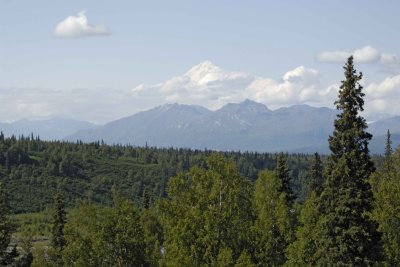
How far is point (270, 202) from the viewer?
147 feet

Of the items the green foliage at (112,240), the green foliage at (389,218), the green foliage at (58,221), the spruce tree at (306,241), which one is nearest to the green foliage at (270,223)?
the spruce tree at (306,241)

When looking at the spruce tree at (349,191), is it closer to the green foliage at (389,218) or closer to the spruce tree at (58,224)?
the green foliage at (389,218)

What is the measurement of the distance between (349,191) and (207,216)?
10.3 meters

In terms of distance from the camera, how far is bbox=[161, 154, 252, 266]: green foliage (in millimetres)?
34625

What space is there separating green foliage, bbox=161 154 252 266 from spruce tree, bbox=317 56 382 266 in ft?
19.8

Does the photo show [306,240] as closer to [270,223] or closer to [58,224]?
[270,223]

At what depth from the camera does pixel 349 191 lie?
37.4 meters

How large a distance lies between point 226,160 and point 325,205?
26.1 feet

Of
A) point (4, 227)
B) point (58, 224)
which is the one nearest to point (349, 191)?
point (4, 227)

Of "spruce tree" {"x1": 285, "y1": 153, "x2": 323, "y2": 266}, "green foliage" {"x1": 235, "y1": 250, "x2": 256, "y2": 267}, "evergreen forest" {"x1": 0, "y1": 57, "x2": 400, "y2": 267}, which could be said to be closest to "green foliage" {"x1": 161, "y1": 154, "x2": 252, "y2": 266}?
"evergreen forest" {"x1": 0, "y1": 57, "x2": 400, "y2": 267}

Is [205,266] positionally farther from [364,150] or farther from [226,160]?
[364,150]

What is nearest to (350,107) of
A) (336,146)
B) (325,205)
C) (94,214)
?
(336,146)

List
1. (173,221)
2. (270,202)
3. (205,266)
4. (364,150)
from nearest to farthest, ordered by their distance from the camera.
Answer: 1. (205,266)
2. (173,221)
3. (364,150)
4. (270,202)

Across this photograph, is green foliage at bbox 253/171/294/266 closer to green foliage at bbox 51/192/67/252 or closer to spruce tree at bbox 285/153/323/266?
spruce tree at bbox 285/153/323/266
